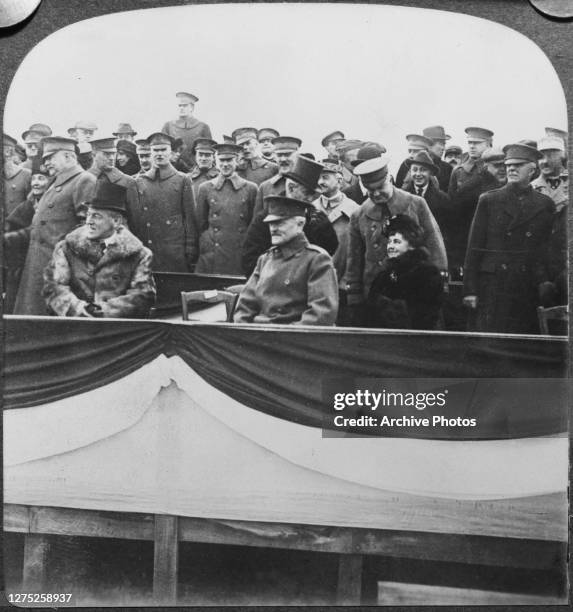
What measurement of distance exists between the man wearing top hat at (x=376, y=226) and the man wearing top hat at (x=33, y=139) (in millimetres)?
1181

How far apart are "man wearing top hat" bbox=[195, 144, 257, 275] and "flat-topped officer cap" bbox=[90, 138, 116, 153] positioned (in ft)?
1.21

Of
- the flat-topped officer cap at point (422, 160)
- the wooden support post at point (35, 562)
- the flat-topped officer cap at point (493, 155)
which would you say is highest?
the flat-topped officer cap at point (493, 155)

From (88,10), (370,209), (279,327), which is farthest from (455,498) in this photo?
(88,10)

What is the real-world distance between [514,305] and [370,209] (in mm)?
657

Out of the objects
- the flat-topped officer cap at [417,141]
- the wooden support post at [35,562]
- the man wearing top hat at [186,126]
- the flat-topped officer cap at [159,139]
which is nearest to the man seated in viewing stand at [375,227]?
the flat-topped officer cap at [417,141]

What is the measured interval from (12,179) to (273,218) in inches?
39.3

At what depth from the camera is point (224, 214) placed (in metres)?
2.70

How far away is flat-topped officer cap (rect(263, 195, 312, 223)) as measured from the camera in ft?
8.84

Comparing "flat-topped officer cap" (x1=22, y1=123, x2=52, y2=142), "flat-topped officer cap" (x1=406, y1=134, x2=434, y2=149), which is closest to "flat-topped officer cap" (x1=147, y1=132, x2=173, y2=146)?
"flat-topped officer cap" (x1=22, y1=123, x2=52, y2=142)

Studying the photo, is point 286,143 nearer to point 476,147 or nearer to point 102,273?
point 476,147

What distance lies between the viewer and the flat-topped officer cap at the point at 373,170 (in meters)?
2.68

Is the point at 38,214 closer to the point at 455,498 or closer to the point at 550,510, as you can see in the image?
the point at 455,498

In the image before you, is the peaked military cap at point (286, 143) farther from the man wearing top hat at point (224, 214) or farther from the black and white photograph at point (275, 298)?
the man wearing top hat at point (224, 214)

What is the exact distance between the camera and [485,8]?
8.92 ft
